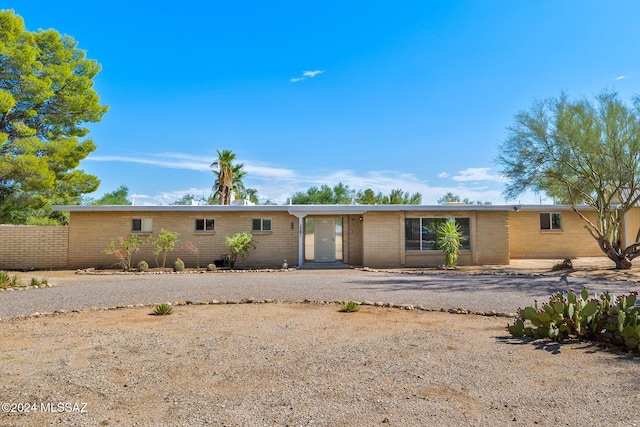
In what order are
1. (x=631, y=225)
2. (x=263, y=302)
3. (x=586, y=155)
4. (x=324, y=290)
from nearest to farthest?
(x=263, y=302)
(x=324, y=290)
(x=586, y=155)
(x=631, y=225)

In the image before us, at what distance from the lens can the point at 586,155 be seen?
13.8 metres

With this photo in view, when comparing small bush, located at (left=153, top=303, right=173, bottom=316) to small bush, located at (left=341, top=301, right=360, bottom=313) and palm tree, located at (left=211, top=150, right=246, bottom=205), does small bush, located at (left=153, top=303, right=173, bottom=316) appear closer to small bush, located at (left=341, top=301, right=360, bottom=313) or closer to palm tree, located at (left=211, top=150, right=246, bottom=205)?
small bush, located at (left=341, top=301, right=360, bottom=313)

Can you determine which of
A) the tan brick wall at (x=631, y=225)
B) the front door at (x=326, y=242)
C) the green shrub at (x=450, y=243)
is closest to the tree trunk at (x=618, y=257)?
the green shrub at (x=450, y=243)

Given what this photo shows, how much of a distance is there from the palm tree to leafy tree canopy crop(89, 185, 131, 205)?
13978 mm

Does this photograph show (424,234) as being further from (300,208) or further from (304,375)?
(304,375)

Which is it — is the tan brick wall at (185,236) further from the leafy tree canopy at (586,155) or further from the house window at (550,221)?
the house window at (550,221)

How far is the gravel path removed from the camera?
26.3 ft

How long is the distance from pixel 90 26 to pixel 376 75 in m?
11.2

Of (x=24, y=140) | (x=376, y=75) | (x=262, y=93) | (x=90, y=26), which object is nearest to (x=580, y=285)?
(x=376, y=75)

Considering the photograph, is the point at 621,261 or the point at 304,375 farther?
the point at 621,261

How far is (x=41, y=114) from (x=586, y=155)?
24874 mm

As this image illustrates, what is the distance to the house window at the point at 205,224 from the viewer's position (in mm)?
16875

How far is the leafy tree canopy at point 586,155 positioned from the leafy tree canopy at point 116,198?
36403mm

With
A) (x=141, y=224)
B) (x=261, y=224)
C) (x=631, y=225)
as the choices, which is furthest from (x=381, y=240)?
(x=631, y=225)
